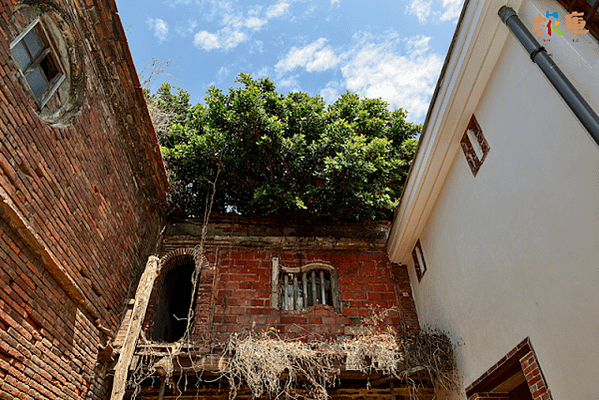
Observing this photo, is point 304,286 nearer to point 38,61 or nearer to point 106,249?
point 106,249

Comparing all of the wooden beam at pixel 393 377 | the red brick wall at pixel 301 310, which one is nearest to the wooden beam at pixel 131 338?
the red brick wall at pixel 301 310

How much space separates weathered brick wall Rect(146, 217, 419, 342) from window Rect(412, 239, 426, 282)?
53 centimetres

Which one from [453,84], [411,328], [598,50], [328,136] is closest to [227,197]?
Answer: [328,136]

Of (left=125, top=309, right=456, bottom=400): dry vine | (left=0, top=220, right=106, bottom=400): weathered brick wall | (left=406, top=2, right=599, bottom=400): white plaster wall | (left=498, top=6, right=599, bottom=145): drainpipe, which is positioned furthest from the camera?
(left=125, top=309, right=456, bottom=400): dry vine

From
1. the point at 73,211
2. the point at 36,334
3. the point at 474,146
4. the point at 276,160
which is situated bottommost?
the point at 36,334

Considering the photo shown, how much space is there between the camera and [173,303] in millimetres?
9078

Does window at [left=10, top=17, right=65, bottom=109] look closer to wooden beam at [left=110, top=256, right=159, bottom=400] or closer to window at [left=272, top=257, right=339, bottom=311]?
wooden beam at [left=110, top=256, right=159, bottom=400]

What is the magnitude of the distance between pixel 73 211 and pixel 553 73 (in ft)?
18.7

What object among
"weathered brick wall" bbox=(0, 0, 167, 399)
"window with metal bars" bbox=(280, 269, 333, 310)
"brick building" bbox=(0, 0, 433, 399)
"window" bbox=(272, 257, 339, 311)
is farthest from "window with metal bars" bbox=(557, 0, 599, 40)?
"window with metal bars" bbox=(280, 269, 333, 310)

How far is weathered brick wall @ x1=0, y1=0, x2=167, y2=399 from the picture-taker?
392cm

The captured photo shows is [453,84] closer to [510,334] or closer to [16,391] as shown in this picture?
[510,334]

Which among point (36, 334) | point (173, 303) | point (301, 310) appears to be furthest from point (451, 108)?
point (173, 303)

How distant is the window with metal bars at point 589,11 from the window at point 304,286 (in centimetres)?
593

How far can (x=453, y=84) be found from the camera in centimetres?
554
